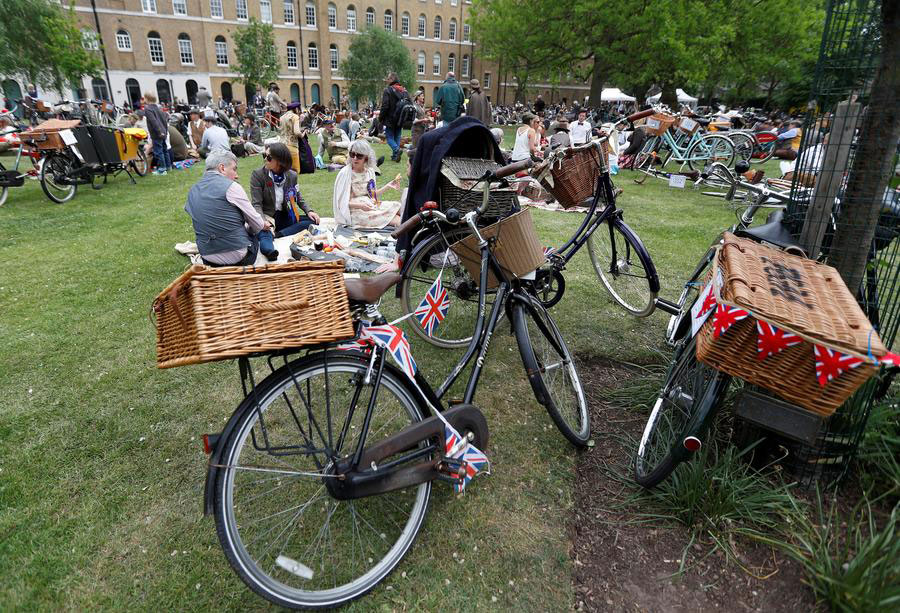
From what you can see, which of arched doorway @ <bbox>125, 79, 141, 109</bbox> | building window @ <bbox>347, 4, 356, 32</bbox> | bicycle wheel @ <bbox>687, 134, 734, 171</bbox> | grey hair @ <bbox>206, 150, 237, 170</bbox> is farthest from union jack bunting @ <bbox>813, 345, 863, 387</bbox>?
building window @ <bbox>347, 4, 356, 32</bbox>

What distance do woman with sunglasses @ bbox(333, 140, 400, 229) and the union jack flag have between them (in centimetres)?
389

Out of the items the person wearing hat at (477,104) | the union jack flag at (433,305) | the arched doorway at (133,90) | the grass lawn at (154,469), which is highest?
the arched doorway at (133,90)

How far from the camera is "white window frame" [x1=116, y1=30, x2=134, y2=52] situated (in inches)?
1594

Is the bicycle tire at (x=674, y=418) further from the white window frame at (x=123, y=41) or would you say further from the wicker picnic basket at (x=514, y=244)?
the white window frame at (x=123, y=41)

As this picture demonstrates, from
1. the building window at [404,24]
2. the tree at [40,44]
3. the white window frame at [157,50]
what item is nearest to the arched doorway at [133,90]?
the white window frame at [157,50]

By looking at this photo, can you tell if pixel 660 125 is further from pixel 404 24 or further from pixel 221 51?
pixel 404 24

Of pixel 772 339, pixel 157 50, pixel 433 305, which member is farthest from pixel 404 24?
pixel 772 339

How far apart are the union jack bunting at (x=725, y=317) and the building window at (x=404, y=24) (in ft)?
193

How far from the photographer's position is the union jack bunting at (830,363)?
1.52 metres

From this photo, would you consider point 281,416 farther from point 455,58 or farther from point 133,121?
point 455,58

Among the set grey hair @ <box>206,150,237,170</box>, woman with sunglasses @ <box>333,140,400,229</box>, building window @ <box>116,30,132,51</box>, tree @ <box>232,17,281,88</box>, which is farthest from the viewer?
tree @ <box>232,17,281,88</box>

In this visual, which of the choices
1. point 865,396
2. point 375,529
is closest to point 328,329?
point 375,529

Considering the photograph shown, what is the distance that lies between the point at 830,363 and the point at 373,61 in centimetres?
5104

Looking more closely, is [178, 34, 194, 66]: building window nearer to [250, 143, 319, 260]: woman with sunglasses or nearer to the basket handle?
[250, 143, 319, 260]: woman with sunglasses
